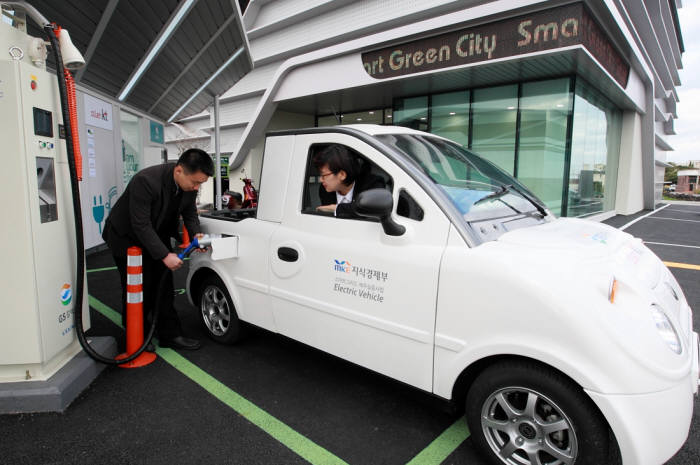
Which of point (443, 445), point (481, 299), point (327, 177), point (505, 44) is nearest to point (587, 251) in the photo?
point (481, 299)

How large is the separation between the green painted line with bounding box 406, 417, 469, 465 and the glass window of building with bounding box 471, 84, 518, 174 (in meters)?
9.61

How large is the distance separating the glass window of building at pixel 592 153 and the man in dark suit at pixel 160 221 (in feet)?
33.5

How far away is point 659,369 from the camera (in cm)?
160

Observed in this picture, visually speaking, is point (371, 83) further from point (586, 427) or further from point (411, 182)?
point (586, 427)

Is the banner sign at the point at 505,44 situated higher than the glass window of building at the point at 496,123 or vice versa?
the banner sign at the point at 505,44

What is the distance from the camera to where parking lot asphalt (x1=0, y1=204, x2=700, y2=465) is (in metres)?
2.19

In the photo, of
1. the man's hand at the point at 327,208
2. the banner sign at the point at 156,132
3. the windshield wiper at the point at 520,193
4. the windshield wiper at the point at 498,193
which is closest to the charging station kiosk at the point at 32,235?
the man's hand at the point at 327,208

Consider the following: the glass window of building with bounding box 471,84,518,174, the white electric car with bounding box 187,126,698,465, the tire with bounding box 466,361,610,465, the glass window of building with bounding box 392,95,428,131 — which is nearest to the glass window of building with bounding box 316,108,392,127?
the glass window of building with bounding box 392,95,428,131

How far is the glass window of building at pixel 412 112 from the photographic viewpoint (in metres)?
12.7

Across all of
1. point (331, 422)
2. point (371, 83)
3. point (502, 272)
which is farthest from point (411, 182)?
point (371, 83)

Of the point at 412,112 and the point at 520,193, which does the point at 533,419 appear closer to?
the point at 520,193

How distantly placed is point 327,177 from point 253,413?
1677 millimetres

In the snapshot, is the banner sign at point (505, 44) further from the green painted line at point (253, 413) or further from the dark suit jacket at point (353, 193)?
the green painted line at point (253, 413)

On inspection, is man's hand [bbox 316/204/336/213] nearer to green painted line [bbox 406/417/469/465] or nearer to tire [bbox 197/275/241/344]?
tire [bbox 197/275/241/344]
